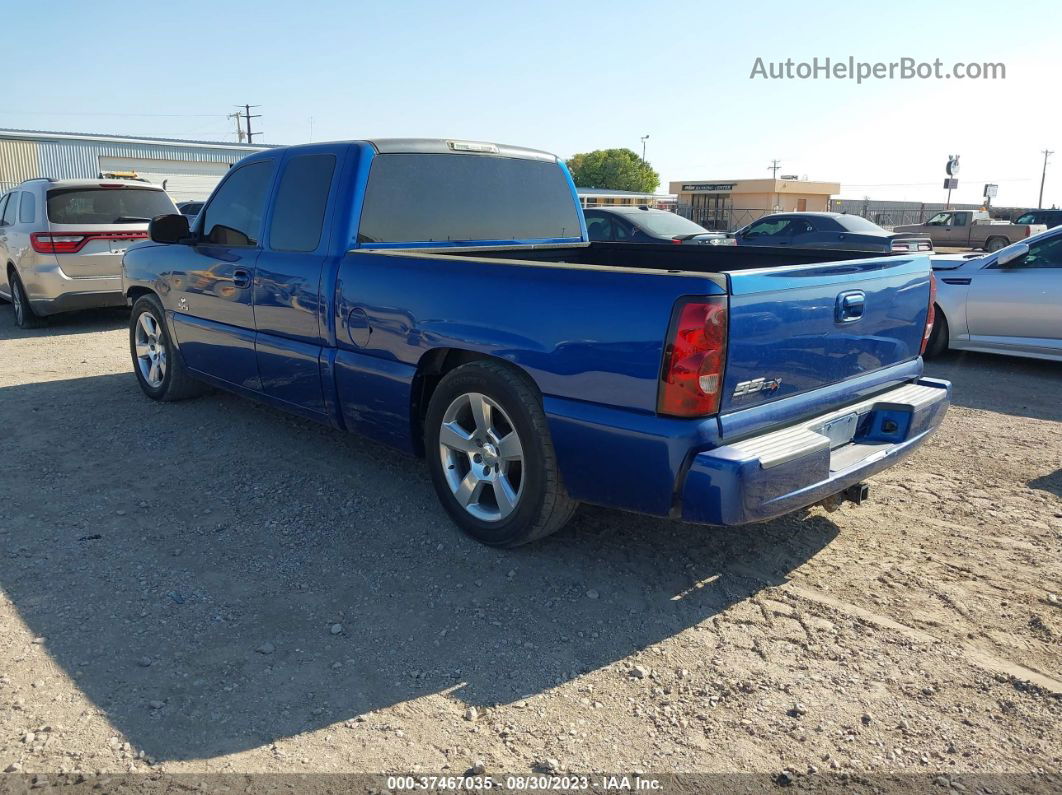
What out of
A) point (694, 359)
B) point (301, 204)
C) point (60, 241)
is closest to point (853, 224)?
point (60, 241)

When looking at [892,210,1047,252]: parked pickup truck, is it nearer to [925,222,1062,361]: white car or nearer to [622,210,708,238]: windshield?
[622,210,708,238]: windshield

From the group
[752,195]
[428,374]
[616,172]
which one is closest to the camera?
[428,374]

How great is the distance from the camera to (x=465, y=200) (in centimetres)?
486

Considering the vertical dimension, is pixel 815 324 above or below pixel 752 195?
below

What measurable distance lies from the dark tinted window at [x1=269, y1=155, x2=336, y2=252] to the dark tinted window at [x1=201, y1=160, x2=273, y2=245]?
0.72 feet

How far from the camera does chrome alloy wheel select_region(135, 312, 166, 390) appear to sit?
6.36 metres

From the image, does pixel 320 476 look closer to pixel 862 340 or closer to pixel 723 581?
pixel 723 581

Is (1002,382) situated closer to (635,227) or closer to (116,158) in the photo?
(635,227)

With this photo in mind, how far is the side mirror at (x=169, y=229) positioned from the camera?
543 centimetres

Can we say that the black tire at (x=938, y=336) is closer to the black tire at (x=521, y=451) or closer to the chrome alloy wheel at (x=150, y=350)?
the black tire at (x=521, y=451)

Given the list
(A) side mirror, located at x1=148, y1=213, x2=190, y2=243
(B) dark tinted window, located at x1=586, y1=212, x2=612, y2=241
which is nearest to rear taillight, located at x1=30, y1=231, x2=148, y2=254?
(A) side mirror, located at x1=148, y1=213, x2=190, y2=243

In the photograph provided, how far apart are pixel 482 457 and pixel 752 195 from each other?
54749 millimetres

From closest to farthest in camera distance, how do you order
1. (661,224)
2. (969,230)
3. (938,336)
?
(938,336) → (661,224) → (969,230)

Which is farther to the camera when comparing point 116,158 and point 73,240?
point 116,158
